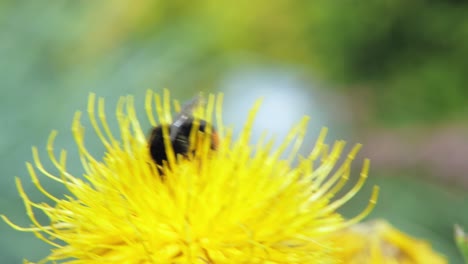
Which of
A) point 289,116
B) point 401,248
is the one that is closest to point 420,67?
point 289,116

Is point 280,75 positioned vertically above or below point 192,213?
above

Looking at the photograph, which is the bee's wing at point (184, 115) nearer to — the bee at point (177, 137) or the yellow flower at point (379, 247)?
the bee at point (177, 137)

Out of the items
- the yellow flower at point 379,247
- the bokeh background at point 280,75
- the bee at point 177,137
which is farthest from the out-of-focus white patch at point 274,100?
the bee at point 177,137

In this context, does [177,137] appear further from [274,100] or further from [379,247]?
[274,100]

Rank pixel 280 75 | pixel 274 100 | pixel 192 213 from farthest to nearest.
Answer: pixel 280 75 < pixel 274 100 < pixel 192 213

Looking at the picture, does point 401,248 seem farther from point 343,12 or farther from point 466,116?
point 343,12

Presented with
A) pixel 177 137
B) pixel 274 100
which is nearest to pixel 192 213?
pixel 177 137
